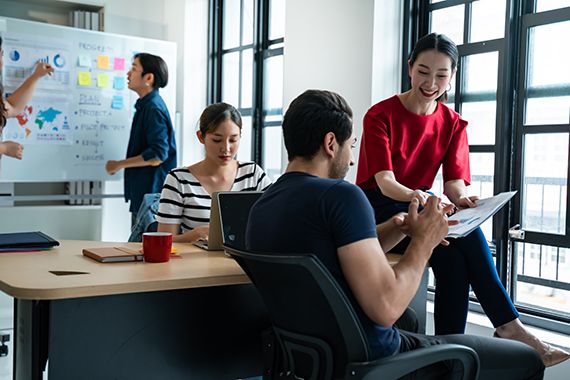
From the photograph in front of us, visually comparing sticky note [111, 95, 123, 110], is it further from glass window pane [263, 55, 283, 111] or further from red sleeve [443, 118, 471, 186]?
red sleeve [443, 118, 471, 186]

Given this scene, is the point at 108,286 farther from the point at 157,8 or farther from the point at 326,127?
the point at 157,8

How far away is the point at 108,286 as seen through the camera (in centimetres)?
158

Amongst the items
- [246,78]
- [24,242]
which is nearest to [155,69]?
[246,78]

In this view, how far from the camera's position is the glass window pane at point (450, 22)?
10.6ft

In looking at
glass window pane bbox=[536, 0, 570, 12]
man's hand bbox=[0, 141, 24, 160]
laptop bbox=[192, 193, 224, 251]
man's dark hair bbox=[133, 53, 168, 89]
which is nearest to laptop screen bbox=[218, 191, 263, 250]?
laptop bbox=[192, 193, 224, 251]

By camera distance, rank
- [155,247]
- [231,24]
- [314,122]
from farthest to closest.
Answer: [231,24] → [155,247] → [314,122]

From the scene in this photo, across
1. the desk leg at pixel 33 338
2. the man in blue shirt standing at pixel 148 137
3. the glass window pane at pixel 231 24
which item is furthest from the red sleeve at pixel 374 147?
the glass window pane at pixel 231 24

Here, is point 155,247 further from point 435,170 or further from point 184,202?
point 435,170

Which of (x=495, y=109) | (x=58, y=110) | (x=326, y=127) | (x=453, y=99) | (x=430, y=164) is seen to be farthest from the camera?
(x=58, y=110)

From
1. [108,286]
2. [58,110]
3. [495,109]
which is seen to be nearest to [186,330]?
[108,286]

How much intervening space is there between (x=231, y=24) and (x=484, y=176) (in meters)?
2.85

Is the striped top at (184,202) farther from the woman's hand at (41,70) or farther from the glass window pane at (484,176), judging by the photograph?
the woman's hand at (41,70)

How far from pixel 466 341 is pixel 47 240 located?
135 centimetres

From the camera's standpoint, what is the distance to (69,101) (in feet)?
14.7
